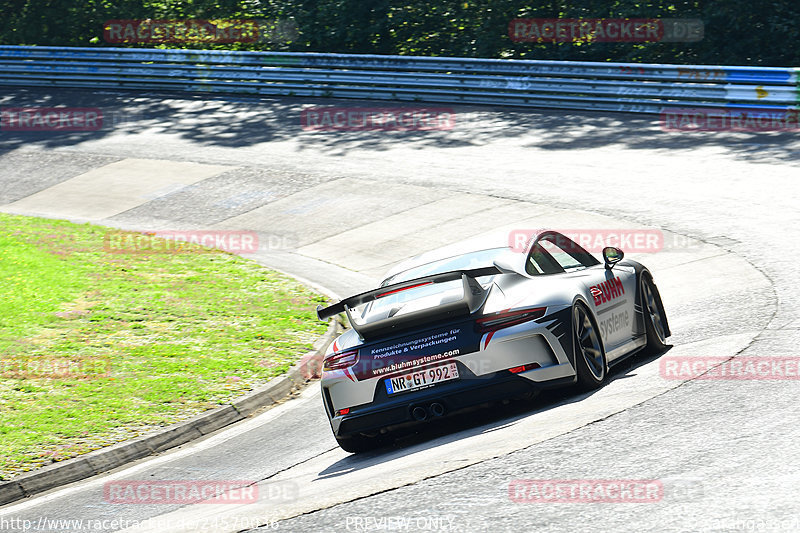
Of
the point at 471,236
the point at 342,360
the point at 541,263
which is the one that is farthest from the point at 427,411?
the point at 471,236

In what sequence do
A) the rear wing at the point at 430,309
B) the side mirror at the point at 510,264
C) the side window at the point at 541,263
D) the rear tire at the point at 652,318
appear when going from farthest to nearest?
1. the rear tire at the point at 652,318
2. the side window at the point at 541,263
3. the side mirror at the point at 510,264
4. the rear wing at the point at 430,309

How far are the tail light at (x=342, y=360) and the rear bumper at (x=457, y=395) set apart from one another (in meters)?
0.39

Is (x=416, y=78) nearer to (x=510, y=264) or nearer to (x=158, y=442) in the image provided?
(x=158, y=442)

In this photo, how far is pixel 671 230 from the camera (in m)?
14.3

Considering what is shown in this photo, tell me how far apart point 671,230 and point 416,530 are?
957 centimetres

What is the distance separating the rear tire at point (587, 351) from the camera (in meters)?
7.69

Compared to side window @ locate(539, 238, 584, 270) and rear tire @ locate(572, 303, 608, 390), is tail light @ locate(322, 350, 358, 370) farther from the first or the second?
side window @ locate(539, 238, 584, 270)

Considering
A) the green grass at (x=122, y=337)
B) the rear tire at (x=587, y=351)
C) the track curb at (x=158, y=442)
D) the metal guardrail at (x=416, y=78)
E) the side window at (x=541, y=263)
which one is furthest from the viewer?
the metal guardrail at (x=416, y=78)

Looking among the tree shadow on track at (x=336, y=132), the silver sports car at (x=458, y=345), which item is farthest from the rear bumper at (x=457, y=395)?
the tree shadow on track at (x=336, y=132)

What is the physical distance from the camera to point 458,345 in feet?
24.7

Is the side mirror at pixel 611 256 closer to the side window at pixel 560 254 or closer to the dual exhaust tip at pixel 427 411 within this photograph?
the side window at pixel 560 254

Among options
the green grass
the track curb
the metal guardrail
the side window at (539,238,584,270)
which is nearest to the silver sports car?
the side window at (539,238,584,270)

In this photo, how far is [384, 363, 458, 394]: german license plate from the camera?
7516 mm

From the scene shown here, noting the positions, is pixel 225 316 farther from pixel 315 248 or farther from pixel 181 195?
pixel 181 195
